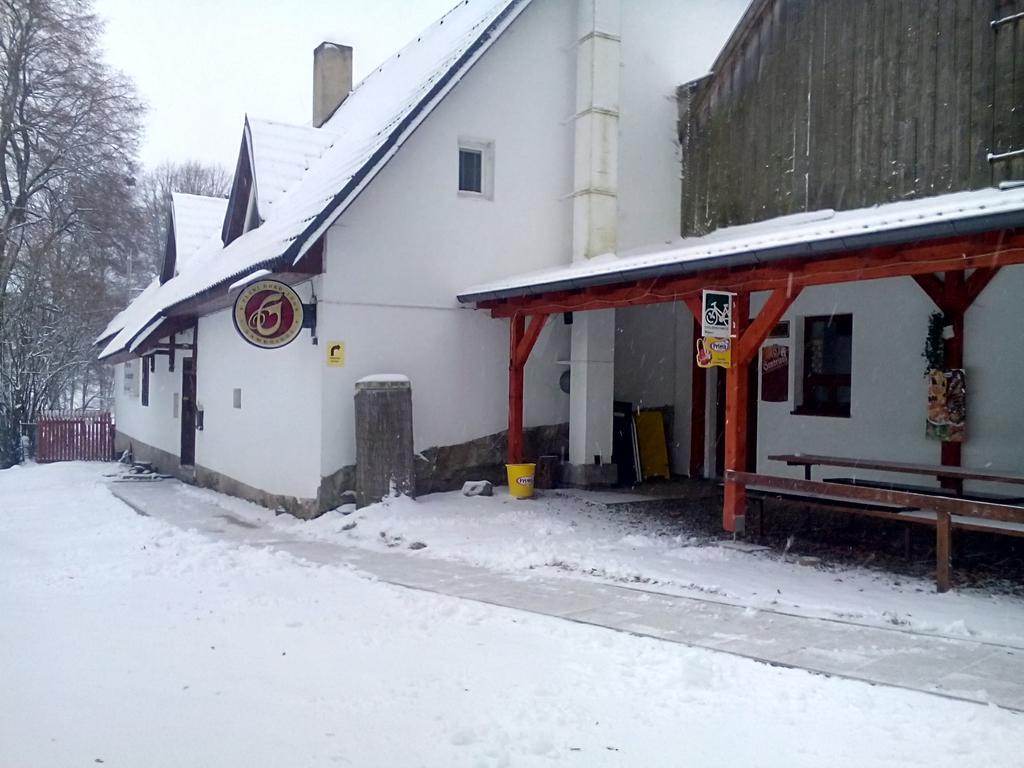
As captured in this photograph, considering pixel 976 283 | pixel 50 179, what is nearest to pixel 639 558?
pixel 976 283

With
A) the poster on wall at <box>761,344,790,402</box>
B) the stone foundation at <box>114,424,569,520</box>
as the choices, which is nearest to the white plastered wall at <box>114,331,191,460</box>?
the stone foundation at <box>114,424,569,520</box>

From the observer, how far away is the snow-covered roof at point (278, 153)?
48.9 feet

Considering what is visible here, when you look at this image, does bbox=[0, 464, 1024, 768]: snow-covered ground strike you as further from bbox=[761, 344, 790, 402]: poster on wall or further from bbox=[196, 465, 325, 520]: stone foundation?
bbox=[761, 344, 790, 402]: poster on wall

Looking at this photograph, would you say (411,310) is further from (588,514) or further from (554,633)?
(554,633)

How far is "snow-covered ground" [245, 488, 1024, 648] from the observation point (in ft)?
21.9

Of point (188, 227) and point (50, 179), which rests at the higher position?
point (50, 179)

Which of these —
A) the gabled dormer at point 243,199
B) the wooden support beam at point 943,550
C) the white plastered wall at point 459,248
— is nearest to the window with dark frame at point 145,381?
the gabled dormer at point 243,199

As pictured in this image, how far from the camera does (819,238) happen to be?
24.2 feet

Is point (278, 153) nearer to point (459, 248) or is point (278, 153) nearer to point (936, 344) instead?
point (459, 248)

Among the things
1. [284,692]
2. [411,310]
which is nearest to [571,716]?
[284,692]

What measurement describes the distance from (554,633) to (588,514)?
5.04 meters

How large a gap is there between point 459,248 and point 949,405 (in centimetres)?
653

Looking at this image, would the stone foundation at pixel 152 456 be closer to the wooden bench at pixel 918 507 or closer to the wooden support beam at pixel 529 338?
the wooden support beam at pixel 529 338

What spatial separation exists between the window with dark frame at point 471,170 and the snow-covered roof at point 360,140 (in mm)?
1122
